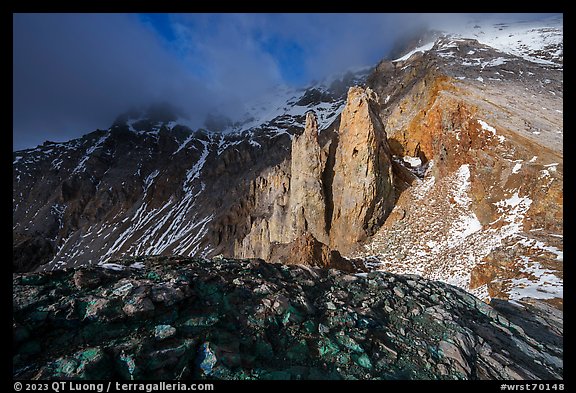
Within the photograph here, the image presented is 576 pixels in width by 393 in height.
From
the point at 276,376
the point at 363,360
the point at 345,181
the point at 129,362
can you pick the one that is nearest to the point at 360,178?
the point at 345,181

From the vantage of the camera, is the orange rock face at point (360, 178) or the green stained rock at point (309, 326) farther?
the orange rock face at point (360, 178)

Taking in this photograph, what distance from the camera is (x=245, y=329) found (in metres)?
5.21

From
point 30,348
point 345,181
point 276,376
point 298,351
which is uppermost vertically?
point 345,181

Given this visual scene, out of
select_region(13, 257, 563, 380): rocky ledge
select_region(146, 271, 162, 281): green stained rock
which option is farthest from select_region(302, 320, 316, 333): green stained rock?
select_region(146, 271, 162, 281): green stained rock

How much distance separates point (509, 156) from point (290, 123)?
108m

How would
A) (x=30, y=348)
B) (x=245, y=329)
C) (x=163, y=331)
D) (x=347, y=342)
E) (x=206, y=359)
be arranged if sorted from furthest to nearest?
(x=347, y=342), (x=245, y=329), (x=163, y=331), (x=206, y=359), (x=30, y=348)

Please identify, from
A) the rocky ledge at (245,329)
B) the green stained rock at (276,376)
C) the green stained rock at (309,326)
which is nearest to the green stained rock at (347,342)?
the rocky ledge at (245,329)

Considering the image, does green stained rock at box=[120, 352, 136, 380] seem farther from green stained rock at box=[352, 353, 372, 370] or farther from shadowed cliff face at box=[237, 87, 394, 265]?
shadowed cliff face at box=[237, 87, 394, 265]

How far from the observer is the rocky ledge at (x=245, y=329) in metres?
4.23

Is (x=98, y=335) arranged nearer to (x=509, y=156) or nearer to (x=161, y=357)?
(x=161, y=357)

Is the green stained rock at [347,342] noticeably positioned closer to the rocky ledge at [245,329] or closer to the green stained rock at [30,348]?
the rocky ledge at [245,329]

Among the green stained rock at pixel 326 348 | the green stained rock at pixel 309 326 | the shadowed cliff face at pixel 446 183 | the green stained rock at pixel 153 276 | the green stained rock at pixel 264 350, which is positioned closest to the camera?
the green stained rock at pixel 264 350

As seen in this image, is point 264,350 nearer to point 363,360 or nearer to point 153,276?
point 363,360
